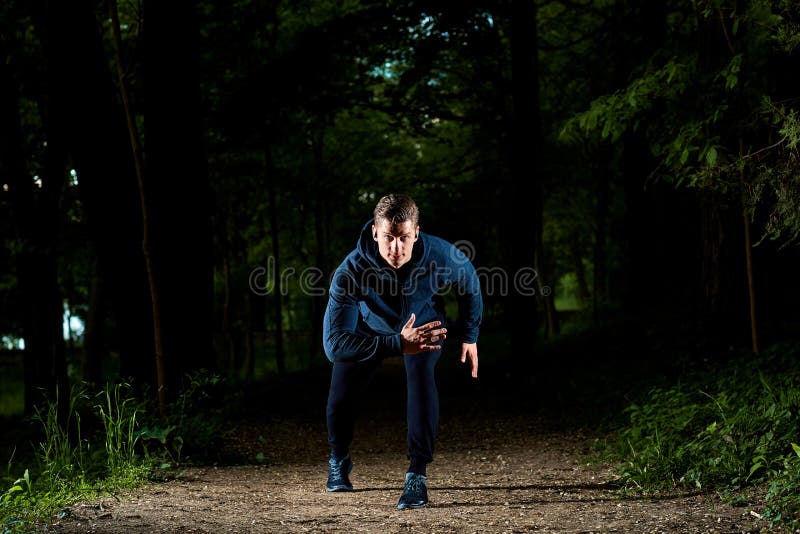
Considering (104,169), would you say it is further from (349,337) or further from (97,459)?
(349,337)

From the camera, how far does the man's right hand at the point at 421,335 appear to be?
17.0 feet

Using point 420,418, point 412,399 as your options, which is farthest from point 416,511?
point 412,399

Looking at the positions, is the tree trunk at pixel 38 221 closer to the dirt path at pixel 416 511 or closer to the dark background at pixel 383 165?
the dark background at pixel 383 165

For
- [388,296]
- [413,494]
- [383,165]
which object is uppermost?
[383,165]

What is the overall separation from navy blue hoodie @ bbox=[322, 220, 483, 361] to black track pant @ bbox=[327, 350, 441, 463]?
6.8 inches

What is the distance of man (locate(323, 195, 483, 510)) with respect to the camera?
5.32 metres

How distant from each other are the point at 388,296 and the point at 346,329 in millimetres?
374

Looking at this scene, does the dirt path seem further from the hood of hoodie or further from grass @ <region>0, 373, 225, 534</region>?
the hood of hoodie

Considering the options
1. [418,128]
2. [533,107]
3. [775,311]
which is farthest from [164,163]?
[775,311]

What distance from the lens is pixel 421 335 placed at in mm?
5219

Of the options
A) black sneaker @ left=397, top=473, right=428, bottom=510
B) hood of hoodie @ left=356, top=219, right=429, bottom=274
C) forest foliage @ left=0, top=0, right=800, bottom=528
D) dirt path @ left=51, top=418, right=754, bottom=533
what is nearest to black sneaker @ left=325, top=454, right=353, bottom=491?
dirt path @ left=51, top=418, right=754, bottom=533

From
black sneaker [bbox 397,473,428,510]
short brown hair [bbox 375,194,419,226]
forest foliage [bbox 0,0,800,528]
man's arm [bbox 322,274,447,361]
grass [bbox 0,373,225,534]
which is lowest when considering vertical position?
black sneaker [bbox 397,473,428,510]

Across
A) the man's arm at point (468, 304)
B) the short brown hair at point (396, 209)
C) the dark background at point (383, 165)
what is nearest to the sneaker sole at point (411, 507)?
the man's arm at point (468, 304)

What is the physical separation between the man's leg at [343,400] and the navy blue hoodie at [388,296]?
0.17 meters
